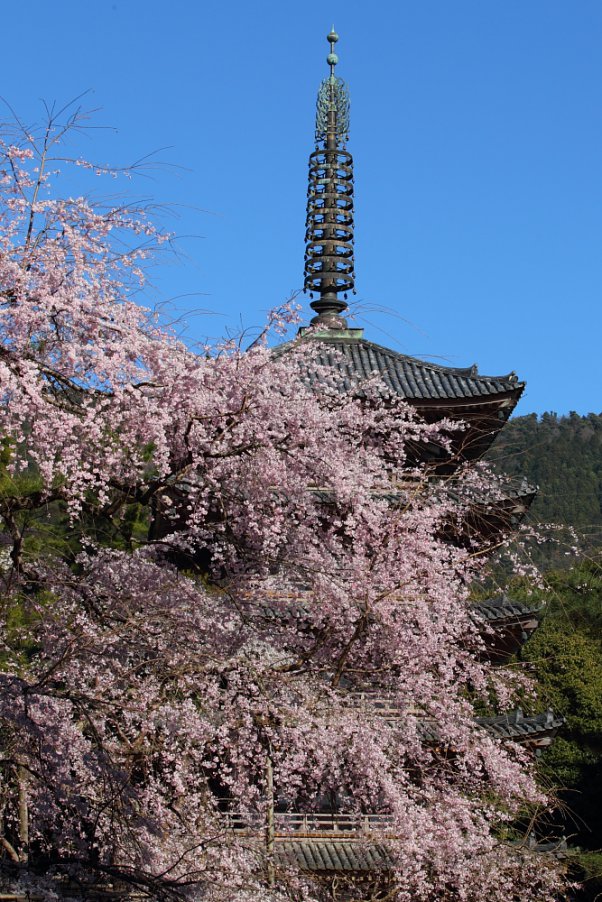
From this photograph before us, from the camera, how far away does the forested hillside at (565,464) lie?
76.0 m

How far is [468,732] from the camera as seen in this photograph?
1623 centimetres

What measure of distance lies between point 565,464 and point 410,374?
71154 mm

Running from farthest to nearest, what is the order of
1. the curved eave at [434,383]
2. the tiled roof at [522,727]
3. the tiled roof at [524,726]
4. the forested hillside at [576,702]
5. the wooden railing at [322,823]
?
the forested hillside at [576,702], the tiled roof at [524,726], the tiled roof at [522,727], the curved eave at [434,383], the wooden railing at [322,823]

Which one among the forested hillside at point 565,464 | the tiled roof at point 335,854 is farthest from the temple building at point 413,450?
the forested hillside at point 565,464

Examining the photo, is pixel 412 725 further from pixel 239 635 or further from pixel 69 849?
pixel 69 849

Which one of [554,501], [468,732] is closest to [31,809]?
[468,732]

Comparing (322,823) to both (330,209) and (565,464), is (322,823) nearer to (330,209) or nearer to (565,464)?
(330,209)

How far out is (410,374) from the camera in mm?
20438

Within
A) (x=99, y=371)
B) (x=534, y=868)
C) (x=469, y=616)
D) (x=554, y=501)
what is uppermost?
(x=554, y=501)

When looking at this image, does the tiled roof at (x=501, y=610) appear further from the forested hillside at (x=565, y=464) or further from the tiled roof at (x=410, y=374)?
the forested hillside at (x=565, y=464)

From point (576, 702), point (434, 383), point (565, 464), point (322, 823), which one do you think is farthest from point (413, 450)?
point (565, 464)

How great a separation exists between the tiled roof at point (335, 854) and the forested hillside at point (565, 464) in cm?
4988

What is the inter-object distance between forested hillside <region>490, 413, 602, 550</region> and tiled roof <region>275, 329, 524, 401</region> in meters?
46.6

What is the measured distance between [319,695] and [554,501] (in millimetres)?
64193
